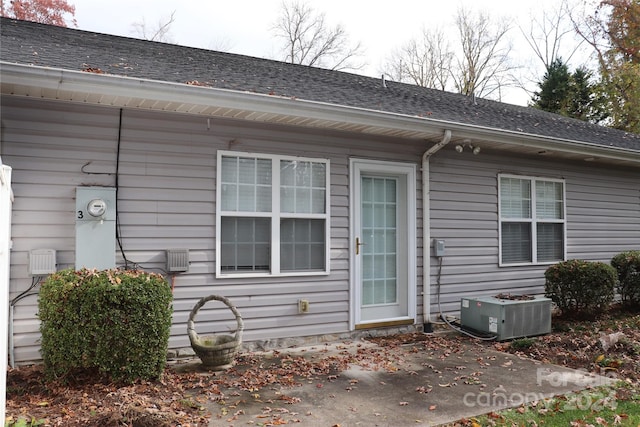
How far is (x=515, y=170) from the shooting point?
23.7 feet

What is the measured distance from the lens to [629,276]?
7.56m

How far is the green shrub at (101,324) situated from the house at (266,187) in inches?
28.2

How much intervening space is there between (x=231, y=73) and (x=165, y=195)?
2015mm

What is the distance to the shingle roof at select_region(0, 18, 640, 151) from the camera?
4938 mm

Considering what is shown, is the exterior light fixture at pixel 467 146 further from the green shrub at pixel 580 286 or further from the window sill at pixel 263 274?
the window sill at pixel 263 274

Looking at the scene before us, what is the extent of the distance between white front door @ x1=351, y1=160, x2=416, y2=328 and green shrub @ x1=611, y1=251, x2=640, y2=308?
366 cm

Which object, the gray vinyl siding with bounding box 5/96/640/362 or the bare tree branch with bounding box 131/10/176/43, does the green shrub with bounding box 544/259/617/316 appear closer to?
the gray vinyl siding with bounding box 5/96/640/362

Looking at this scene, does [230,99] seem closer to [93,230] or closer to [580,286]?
[93,230]

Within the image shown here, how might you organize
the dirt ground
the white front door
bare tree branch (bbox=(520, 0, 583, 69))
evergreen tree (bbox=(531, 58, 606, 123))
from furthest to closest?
bare tree branch (bbox=(520, 0, 583, 69)), evergreen tree (bbox=(531, 58, 606, 123)), the white front door, the dirt ground

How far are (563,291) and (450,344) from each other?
219 cm

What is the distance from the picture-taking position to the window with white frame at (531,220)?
7.20 meters

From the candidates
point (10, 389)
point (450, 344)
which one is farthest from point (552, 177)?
point (10, 389)

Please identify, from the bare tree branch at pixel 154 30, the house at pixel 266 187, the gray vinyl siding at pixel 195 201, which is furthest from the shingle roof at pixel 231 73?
the bare tree branch at pixel 154 30

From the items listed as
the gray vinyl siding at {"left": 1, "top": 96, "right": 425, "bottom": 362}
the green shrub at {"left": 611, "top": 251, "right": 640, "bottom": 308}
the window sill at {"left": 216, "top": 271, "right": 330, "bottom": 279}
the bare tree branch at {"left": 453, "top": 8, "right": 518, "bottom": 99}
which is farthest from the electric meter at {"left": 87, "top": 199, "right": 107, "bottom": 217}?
the bare tree branch at {"left": 453, "top": 8, "right": 518, "bottom": 99}
